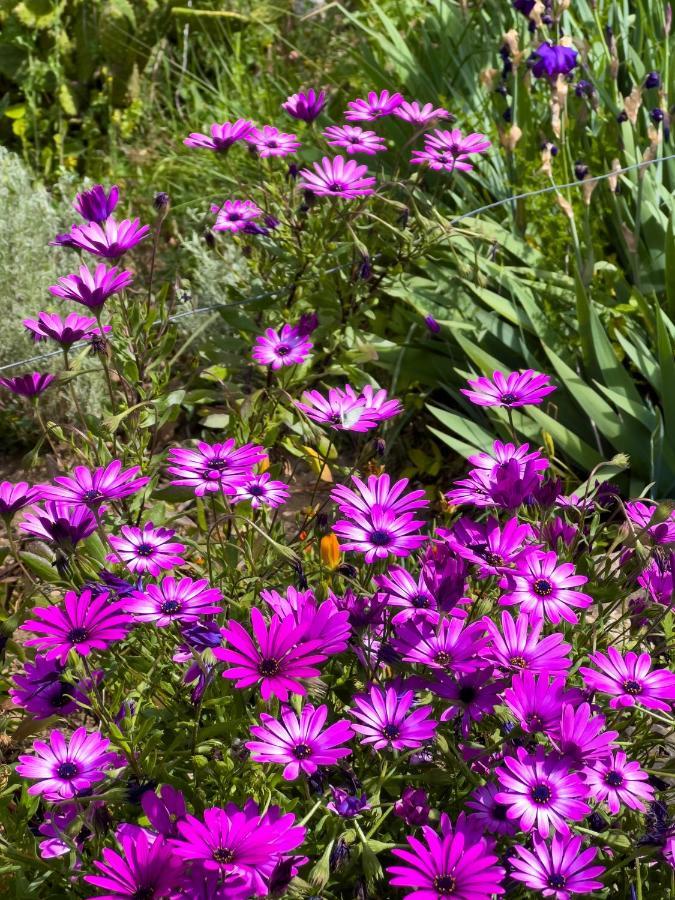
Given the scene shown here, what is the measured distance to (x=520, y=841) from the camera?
126 centimetres

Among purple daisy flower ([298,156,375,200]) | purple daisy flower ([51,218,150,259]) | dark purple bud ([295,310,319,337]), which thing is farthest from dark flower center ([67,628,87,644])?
purple daisy flower ([298,156,375,200])

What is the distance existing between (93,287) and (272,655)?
79 centimetres

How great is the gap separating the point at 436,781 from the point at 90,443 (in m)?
0.78

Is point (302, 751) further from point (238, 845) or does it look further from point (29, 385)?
point (29, 385)

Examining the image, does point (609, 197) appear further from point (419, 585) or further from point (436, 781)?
point (436, 781)

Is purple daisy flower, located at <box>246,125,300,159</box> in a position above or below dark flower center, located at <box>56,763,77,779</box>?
above

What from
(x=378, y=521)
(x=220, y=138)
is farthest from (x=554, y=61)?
(x=378, y=521)

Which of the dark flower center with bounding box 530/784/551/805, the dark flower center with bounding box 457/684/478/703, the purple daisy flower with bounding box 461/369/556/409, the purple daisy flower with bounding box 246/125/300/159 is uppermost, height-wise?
the purple daisy flower with bounding box 246/125/300/159

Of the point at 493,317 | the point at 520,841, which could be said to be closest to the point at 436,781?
the point at 520,841

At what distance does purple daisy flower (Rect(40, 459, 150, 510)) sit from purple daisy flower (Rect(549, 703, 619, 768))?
620 millimetres

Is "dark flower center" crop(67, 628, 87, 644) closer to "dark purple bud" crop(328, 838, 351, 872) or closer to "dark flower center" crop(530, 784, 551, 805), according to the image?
"dark purple bud" crop(328, 838, 351, 872)

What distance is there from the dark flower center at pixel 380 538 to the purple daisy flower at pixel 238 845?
42cm

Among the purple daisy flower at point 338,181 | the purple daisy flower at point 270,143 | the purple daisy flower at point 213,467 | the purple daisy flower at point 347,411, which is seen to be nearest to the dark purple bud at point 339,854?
the purple daisy flower at point 213,467

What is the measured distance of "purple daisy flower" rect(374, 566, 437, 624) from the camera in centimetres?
132
